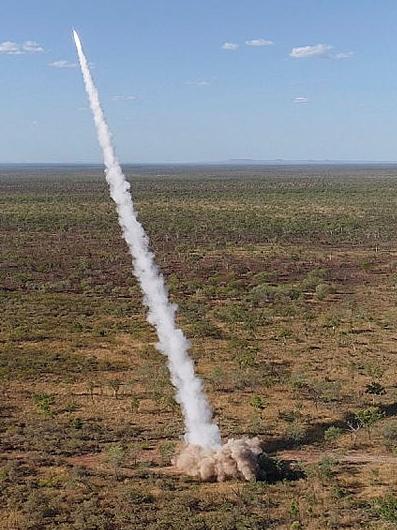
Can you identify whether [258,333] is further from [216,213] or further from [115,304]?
[216,213]

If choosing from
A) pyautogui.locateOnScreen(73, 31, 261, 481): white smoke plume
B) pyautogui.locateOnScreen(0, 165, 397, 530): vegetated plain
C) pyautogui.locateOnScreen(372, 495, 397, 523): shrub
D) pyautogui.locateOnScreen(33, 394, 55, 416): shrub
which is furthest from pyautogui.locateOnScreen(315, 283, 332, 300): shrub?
pyautogui.locateOnScreen(372, 495, 397, 523): shrub

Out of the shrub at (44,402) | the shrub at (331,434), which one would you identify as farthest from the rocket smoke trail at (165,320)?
the shrub at (44,402)

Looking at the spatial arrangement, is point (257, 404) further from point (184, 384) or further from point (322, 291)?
point (322, 291)

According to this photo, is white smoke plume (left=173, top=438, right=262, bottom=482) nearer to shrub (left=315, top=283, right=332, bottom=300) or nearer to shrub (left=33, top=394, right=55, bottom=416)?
shrub (left=33, top=394, right=55, bottom=416)

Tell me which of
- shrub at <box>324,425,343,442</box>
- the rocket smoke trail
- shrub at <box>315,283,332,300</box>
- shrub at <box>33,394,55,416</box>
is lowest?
shrub at <box>324,425,343,442</box>

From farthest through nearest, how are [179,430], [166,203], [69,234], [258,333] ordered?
[166,203] < [69,234] < [258,333] < [179,430]

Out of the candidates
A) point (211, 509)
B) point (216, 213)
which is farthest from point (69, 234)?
point (211, 509)

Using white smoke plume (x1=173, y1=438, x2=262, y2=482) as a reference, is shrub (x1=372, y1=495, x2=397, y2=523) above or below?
below
